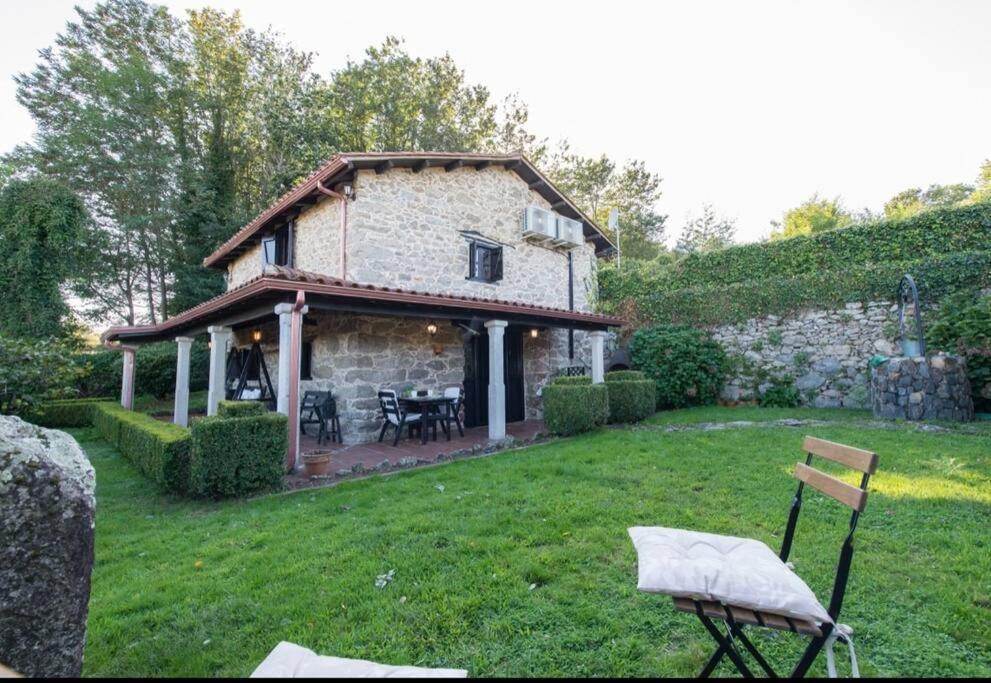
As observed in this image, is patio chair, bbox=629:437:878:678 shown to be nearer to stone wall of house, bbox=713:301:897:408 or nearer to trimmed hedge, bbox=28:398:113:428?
stone wall of house, bbox=713:301:897:408

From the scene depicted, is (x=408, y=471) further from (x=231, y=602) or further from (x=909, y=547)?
(x=909, y=547)

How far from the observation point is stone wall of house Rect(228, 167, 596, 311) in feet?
29.2

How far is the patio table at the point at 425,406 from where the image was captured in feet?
25.5

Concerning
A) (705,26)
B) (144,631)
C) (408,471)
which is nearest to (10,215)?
(408,471)

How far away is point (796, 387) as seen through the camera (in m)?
Result: 10.4

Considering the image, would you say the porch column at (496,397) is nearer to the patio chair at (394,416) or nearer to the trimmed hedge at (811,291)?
the patio chair at (394,416)

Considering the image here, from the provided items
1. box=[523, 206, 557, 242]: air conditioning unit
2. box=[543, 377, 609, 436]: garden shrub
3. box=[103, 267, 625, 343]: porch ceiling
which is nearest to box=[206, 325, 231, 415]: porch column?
box=[103, 267, 625, 343]: porch ceiling

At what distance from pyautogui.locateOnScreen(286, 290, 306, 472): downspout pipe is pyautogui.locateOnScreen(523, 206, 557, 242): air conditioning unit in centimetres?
675

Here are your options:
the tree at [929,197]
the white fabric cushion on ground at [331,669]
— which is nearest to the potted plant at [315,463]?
the white fabric cushion on ground at [331,669]

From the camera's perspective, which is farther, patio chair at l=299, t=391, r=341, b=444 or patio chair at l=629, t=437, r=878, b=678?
patio chair at l=299, t=391, r=341, b=444

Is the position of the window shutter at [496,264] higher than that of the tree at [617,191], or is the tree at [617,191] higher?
the tree at [617,191]

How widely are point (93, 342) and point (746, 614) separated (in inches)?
1005

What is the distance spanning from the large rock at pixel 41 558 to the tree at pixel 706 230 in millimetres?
27671

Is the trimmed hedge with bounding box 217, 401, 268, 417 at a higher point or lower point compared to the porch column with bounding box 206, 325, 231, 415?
lower
